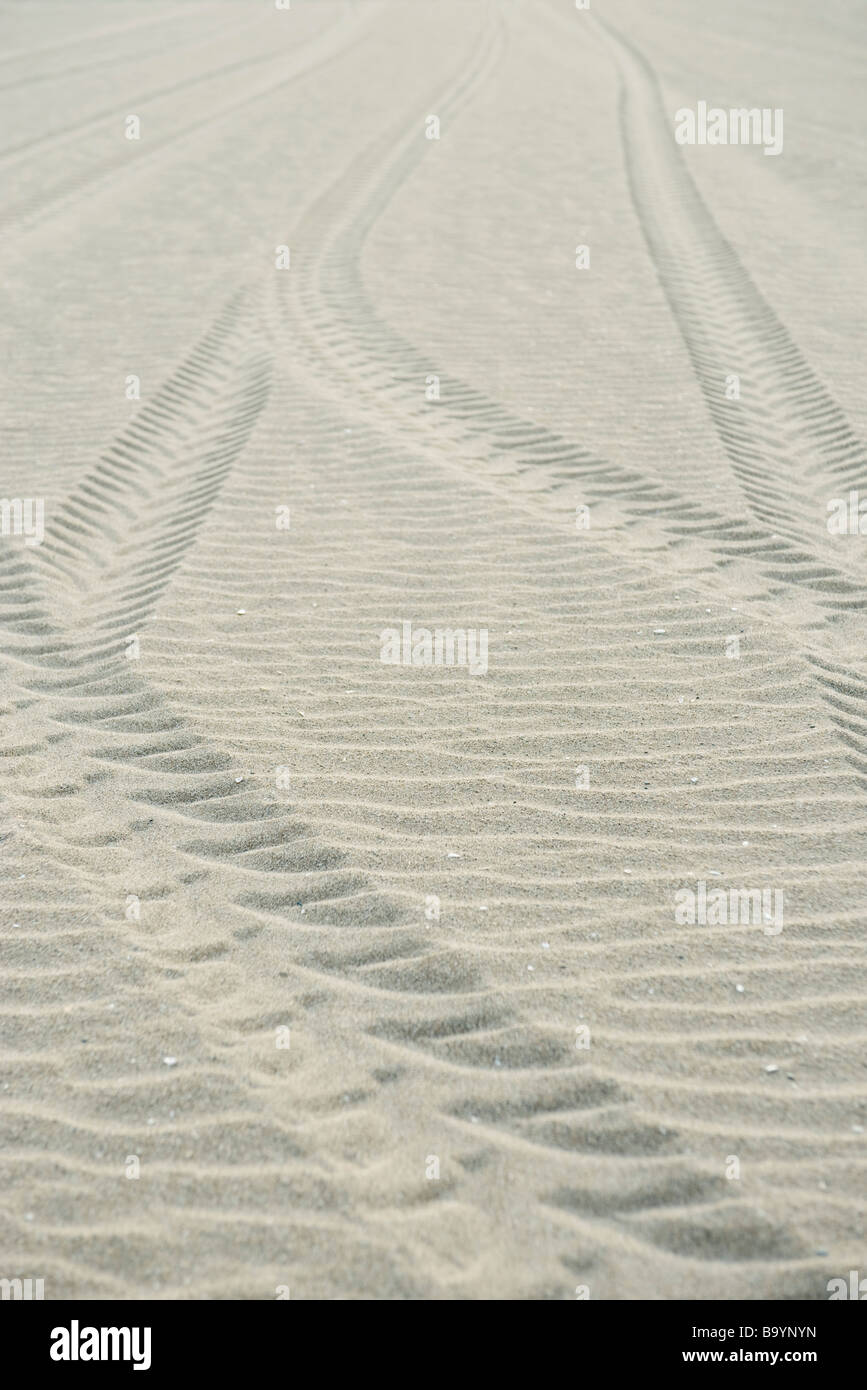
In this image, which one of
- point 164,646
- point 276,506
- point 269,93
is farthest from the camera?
point 269,93

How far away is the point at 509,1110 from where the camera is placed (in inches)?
99.6

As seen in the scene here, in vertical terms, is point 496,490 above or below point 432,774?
above

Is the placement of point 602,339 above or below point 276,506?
above

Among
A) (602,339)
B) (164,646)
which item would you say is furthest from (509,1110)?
(602,339)

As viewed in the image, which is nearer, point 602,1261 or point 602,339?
point 602,1261

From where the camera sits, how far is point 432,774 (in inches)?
141

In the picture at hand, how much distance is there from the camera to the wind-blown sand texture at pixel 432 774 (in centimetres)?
236

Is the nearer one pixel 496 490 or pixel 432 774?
pixel 432 774

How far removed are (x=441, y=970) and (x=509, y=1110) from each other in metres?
0.44

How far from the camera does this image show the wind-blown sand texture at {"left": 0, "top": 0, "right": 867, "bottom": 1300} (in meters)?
2.36

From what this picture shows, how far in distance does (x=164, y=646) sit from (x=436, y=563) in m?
1.21

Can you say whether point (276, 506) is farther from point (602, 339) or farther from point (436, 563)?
point (602, 339)

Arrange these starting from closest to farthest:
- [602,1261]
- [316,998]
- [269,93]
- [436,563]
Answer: [602,1261]
[316,998]
[436,563]
[269,93]

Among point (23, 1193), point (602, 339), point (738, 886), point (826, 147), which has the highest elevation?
point (826, 147)
